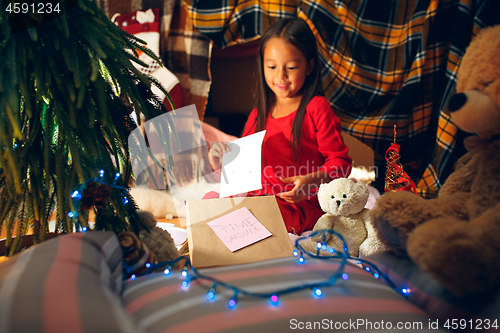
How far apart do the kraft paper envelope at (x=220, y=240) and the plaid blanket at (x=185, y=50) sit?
940mm

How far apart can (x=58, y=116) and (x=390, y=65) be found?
1.33 meters

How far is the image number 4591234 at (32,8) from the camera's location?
17.8 inches

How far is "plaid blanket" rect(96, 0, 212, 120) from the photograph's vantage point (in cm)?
164

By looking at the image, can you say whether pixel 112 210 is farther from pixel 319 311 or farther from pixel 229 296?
pixel 319 311

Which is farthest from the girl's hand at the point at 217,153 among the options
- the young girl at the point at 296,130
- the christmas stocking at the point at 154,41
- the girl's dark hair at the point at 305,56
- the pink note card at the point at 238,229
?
the christmas stocking at the point at 154,41

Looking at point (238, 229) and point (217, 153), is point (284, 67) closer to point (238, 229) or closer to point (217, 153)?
point (217, 153)

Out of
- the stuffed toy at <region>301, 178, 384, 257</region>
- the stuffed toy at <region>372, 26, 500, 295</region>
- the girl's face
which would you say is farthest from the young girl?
the stuffed toy at <region>372, 26, 500, 295</region>

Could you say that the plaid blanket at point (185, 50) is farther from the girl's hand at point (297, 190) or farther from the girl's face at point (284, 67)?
the girl's hand at point (297, 190)

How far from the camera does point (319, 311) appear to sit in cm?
36

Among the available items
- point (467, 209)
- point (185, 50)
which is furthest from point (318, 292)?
point (185, 50)

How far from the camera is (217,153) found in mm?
1058

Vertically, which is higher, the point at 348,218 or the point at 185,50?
the point at 185,50

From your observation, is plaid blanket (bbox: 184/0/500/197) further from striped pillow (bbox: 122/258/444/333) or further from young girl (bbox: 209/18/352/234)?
striped pillow (bbox: 122/258/444/333)

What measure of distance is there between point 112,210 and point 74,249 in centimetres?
20
